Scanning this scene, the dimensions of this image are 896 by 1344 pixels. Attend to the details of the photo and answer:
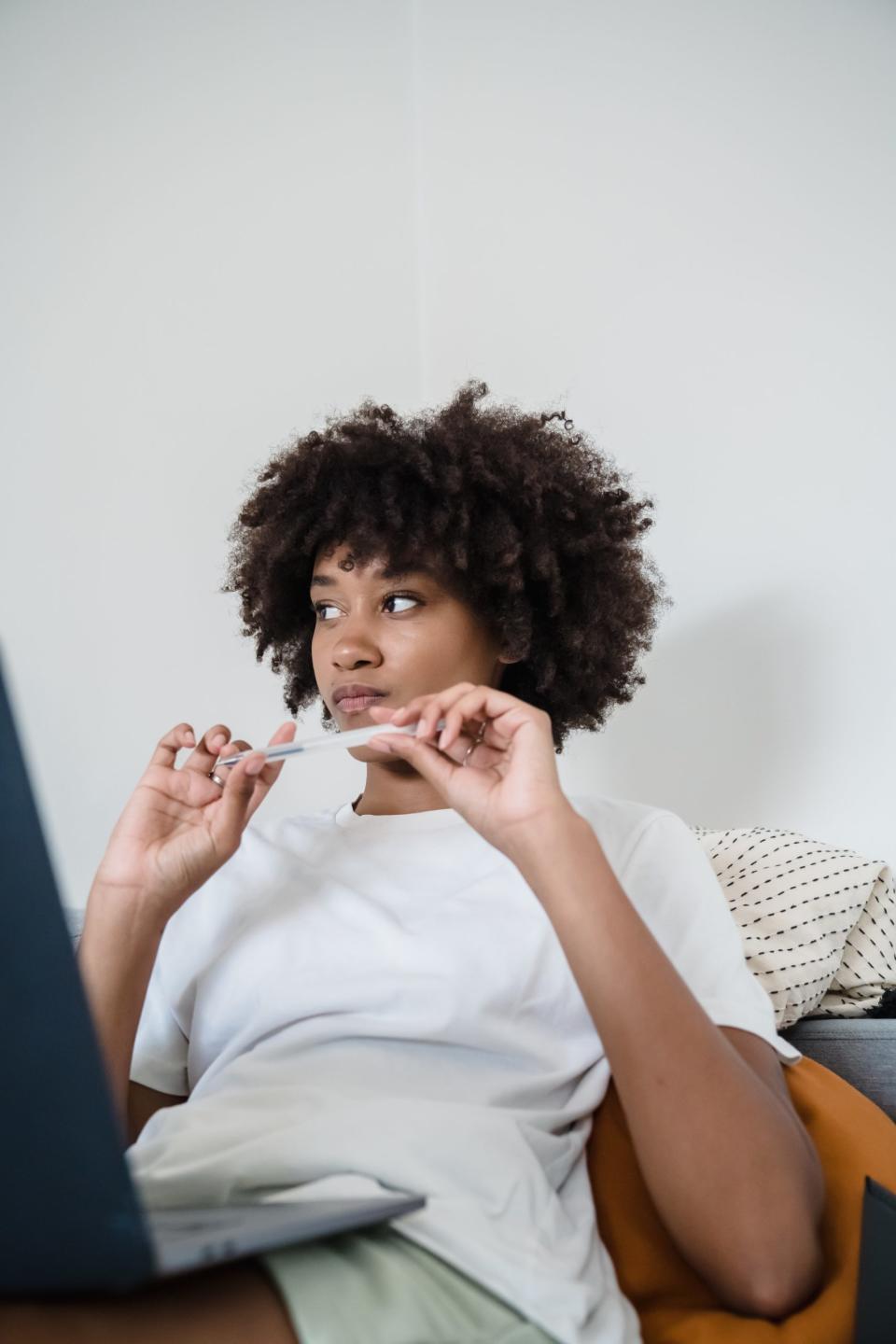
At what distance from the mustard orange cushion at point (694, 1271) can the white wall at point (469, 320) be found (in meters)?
0.75

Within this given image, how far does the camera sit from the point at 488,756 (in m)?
0.96

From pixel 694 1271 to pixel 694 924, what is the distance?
0.26 metres

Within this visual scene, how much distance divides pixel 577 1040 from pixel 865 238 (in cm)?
134

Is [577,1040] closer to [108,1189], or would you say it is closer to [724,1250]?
[724,1250]

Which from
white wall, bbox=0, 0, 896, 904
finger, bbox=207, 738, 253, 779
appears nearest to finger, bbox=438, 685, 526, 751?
finger, bbox=207, 738, 253, 779

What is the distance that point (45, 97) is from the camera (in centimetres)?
183

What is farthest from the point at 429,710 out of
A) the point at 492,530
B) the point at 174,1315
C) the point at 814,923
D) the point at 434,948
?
the point at 814,923

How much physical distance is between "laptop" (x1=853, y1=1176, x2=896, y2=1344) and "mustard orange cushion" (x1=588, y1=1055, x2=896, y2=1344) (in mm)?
26

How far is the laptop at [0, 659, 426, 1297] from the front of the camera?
0.43 meters

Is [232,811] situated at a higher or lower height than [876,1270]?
higher

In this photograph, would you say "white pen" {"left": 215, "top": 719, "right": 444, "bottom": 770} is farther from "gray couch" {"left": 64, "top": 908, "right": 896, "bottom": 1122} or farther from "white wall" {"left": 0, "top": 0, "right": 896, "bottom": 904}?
"white wall" {"left": 0, "top": 0, "right": 896, "bottom": 904}

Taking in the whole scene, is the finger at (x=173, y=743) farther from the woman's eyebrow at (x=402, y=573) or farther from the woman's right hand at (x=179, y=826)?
the woman's eyebrow at (x=402, y=573)

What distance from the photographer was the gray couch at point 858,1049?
1.17 m

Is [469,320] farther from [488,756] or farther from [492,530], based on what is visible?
[488,756]
